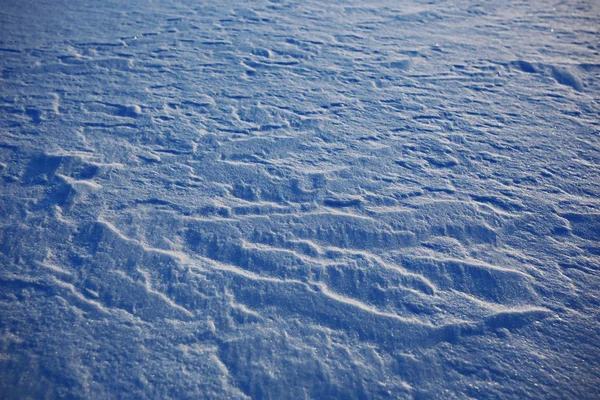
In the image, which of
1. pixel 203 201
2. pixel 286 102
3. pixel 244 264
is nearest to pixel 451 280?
pixel 244 264

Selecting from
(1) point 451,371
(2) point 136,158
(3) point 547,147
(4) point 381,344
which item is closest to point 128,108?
(2) point 136,158

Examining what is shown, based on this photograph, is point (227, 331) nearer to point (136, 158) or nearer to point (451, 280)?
point (451, 280)

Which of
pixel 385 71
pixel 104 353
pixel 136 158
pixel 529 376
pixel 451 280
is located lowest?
pixel 104 353

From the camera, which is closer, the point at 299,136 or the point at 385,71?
the point at 299,136

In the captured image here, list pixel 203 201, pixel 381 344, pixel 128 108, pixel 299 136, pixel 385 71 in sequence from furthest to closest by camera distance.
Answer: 1. pixel 385 71
2. pixel 128 108
3. pixel 299 136
4. pixel 203 201
5. pixel 381 344

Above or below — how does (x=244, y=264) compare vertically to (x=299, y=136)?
below

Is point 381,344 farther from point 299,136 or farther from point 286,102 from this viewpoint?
point 286,102

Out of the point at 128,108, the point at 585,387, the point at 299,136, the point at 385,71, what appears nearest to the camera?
the point at 585,387
